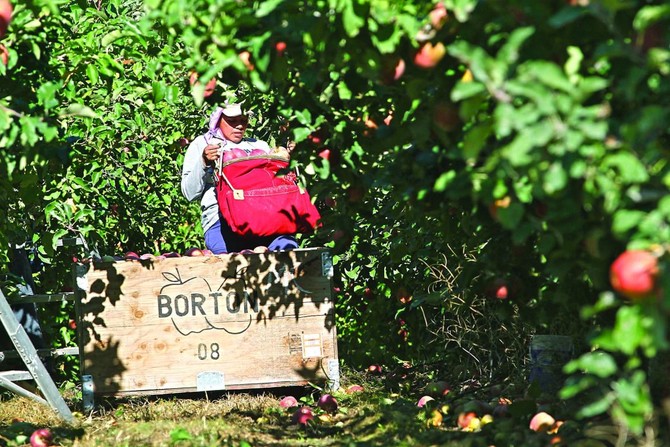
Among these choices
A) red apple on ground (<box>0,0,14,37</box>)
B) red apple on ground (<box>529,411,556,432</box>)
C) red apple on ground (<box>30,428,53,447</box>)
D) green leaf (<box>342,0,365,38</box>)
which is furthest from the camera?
red apple on ground (<box>30,428,53,447</box>)

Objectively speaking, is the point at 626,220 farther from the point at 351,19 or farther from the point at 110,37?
the point at 110,37

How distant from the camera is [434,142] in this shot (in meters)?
2.89

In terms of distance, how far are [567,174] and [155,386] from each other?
3027 mm

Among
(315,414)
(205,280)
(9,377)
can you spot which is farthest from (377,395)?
(9,377)

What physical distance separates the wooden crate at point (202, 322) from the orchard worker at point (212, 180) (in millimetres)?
287

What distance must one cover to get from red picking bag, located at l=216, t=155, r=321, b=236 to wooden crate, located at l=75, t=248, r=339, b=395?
0.17m

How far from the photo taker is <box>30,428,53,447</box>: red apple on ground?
12.0 ft

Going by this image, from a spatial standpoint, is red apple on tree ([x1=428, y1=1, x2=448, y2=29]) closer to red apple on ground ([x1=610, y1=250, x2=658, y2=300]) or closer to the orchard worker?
red apple on ground ([x1=610, y1=250, x2=658, y2=300])

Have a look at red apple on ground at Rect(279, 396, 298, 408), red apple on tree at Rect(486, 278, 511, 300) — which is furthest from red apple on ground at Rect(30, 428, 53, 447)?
red apple on tree at Rect(486, 278, 511, 300)

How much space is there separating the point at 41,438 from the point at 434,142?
1.88 m

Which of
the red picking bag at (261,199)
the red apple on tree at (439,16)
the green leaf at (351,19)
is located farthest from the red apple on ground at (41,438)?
the red apple on tree at (439,16)

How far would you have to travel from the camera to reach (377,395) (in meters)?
4.76

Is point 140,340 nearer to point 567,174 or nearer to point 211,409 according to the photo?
point 211,409

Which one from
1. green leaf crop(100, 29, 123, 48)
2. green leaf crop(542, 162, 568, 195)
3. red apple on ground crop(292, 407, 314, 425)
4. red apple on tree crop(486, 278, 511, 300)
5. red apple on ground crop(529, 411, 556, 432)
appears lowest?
red apple on ground crop(292, 407, 314, 425)
